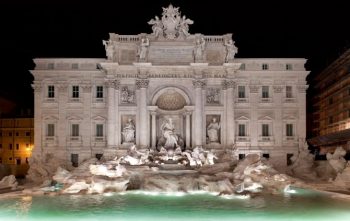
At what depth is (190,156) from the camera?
3562cm

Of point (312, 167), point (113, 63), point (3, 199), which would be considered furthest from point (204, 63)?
point (3, 199)

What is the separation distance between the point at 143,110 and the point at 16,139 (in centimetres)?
2421

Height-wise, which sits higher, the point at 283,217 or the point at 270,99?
the point at 270,99

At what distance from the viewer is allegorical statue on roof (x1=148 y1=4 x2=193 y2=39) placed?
41.4m

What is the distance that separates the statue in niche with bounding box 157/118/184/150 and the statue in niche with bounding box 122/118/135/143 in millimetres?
2532

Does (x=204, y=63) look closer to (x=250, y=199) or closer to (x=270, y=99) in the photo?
(x=270, y=99)

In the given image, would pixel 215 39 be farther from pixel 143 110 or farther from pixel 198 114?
pixel 143 110

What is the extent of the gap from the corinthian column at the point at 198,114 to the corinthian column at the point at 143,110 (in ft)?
14.4

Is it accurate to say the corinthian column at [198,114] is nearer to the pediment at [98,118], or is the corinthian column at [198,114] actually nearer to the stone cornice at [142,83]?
the stone cornice at [142,83]

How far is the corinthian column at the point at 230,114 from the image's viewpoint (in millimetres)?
41081

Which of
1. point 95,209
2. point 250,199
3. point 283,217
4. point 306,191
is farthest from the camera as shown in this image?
point 306,191

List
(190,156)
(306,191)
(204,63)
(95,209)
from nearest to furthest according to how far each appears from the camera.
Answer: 1. (95,209)
2. (306,191)
3. (190,156)
4. (204,63)

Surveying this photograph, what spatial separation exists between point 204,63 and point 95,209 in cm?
2224

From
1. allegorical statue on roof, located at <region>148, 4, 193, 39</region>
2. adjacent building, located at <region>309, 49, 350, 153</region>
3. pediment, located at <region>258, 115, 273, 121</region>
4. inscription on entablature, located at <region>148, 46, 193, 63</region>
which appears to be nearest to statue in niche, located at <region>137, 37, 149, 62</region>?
inscription on entablature, located at <region>148, 46, 193, 63</region>
